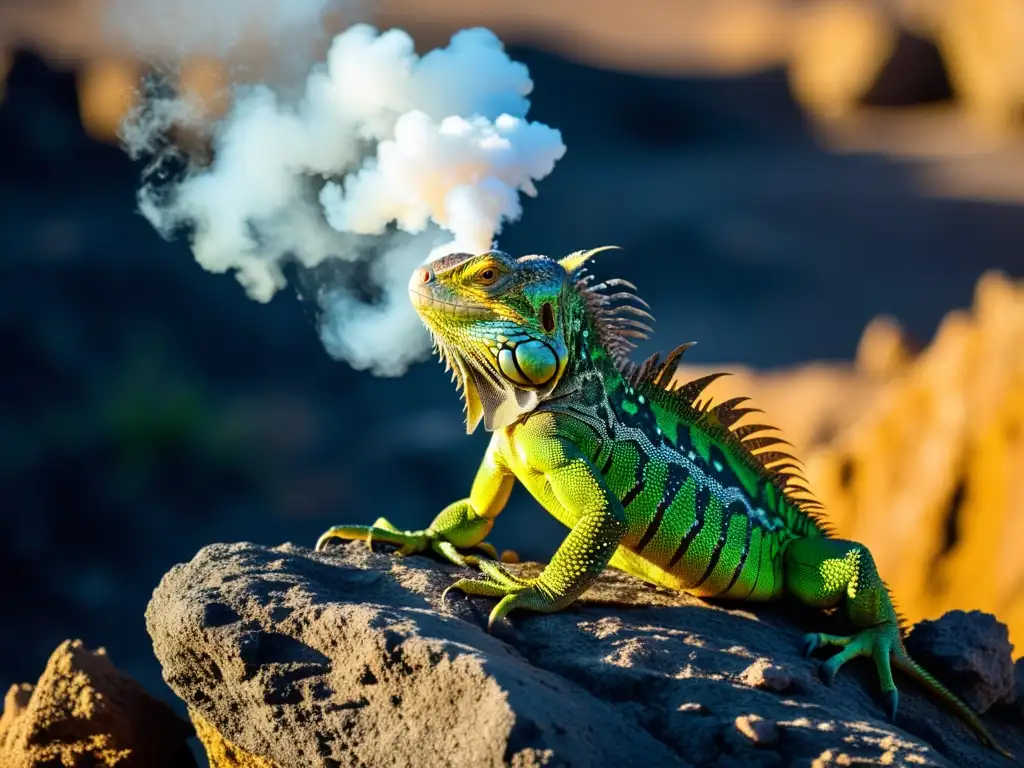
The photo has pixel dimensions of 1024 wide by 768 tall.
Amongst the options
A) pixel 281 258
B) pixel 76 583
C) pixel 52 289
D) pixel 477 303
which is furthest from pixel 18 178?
pixel 477 303

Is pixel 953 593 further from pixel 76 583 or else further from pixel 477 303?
pixel 76 583

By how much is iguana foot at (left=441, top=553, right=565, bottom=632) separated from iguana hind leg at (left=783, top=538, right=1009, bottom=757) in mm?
1359

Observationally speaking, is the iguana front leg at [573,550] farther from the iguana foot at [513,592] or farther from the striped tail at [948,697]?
the striped tail at [948,697]

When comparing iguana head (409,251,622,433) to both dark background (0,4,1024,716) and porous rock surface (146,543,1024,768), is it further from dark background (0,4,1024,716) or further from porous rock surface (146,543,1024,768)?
dark background (0,4,1024,716)

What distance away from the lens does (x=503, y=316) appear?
236 inches

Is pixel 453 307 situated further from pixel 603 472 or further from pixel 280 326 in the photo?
pixel 280 326

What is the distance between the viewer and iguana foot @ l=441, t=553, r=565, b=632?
5660mm

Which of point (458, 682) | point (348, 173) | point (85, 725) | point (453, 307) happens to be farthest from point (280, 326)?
point (458, 682)

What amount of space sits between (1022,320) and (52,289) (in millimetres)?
15645

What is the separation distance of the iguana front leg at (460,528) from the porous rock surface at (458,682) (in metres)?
0.44

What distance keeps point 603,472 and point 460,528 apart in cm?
89

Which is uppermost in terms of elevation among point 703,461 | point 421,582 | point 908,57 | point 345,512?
point 908,57

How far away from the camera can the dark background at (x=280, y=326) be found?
1620 centimetres

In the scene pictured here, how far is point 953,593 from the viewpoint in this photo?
10656 millimetres
